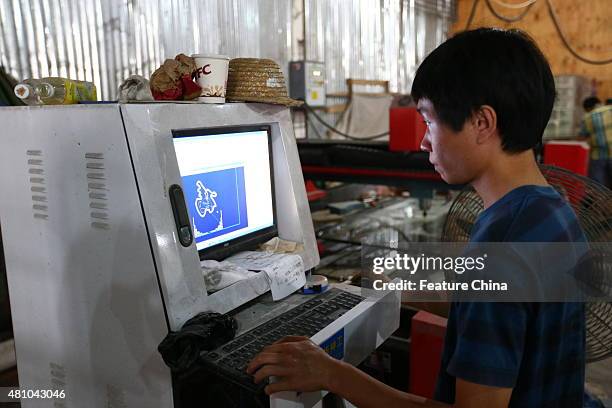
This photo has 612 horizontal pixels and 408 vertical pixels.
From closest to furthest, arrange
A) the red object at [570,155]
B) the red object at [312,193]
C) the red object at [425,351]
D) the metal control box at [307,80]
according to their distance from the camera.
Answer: the red object at [425,351]
the red object at [570,155]
the red object at [312,193]
the metal control box at [307,80]

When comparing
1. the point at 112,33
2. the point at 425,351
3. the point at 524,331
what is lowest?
the point at 425,351

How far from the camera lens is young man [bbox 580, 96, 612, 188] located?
4814 millimetres

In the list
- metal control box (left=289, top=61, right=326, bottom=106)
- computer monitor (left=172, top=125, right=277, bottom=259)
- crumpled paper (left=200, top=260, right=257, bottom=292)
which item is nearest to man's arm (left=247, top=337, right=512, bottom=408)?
crumpled paper (left=200, top=260, right=257, bottom=292)

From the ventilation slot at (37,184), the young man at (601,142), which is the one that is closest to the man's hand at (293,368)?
the ventilation slot at (37,184)

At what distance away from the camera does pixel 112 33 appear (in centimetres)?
251

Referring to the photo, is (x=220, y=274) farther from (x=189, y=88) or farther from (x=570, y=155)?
(x=570, y=155)

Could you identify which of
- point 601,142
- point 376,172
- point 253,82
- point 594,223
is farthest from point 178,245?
point 601,142

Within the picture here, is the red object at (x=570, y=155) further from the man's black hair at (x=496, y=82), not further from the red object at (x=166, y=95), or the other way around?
the red object at (x=166, y=95)

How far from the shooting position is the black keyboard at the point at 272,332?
88cm

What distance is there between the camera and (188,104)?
1.08m

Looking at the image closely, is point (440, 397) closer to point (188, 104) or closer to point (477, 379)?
point (477, 379)

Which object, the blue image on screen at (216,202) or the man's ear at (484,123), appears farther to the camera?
the blue image on screen at (216,202)

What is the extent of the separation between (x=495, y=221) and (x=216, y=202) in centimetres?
66

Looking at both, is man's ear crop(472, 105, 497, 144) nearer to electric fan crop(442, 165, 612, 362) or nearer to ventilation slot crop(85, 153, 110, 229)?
electric fan crop(442, 165, 612, 362)
